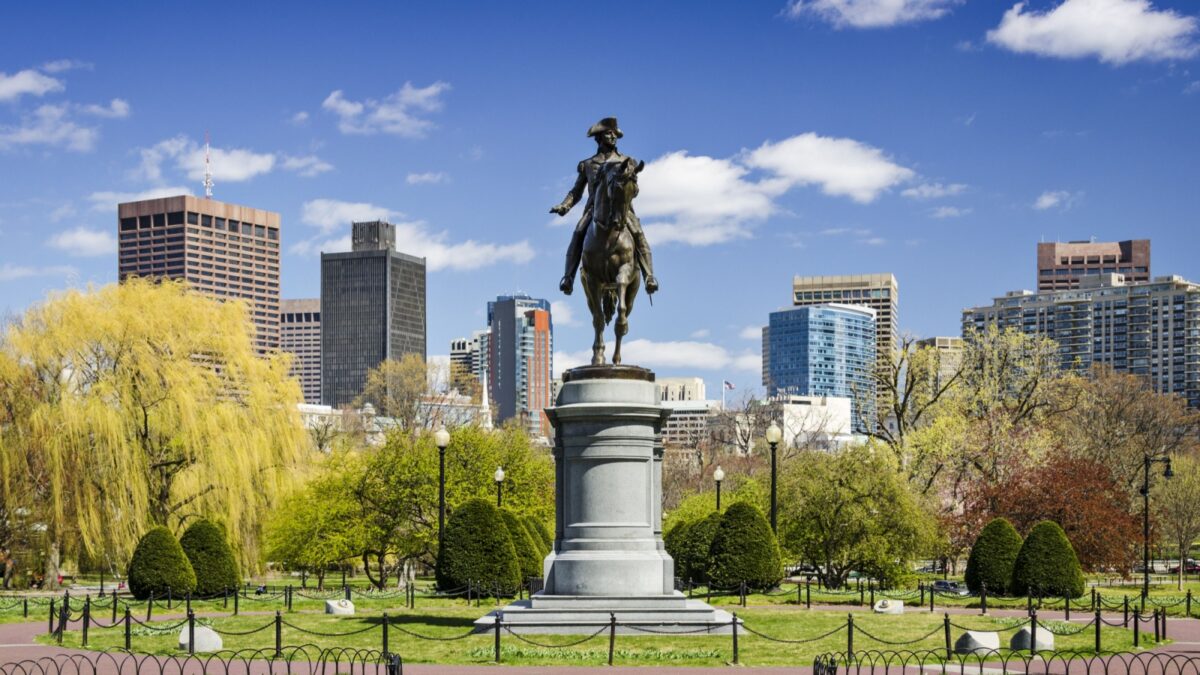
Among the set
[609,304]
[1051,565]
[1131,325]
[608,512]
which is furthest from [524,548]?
[1131,325]

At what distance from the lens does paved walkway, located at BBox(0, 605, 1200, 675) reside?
1988 centimetres

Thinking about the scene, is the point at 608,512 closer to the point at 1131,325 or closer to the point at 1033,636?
the point at 1033,636

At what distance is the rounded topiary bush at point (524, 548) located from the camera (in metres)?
37.6

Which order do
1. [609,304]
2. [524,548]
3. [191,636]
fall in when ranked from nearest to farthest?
[191,636], [609,304], [524,548]

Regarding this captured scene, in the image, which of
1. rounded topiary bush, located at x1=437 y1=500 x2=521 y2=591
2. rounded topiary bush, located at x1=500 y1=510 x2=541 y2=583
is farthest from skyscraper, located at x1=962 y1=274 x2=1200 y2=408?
rounded topiary bush, located at x1=437 y1=500 x2=521 y2=591

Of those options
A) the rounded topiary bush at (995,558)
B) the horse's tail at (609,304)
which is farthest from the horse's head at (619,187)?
the rounded topiary bush at (995,558)

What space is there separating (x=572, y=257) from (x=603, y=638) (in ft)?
22.4

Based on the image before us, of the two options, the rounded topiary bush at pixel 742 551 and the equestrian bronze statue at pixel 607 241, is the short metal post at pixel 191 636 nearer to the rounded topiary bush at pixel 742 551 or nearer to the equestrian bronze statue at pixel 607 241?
the equestrian bronze statue at pixel 607 241

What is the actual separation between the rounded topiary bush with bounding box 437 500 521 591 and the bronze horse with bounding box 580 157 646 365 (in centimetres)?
1015

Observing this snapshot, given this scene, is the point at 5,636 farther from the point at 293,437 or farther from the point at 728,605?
the point at 293,437

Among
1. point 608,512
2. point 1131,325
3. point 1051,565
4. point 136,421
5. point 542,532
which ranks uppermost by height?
point 1131,325

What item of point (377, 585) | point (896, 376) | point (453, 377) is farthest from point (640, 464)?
point (453, 377)

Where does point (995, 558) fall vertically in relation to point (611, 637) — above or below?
Result: below

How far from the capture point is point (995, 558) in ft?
123
